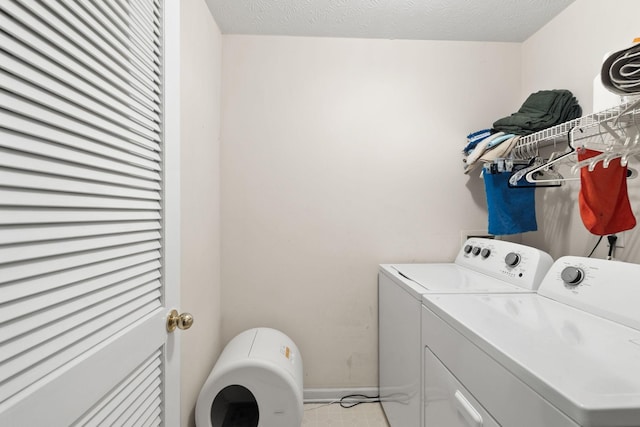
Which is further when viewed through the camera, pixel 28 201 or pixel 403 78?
pixel 403 78

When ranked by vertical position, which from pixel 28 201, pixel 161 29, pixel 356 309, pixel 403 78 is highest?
pixel 403 78

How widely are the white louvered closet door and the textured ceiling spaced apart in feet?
3.25

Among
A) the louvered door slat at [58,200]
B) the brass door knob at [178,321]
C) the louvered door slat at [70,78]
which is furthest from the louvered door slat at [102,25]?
the brass door knob at [178,321]

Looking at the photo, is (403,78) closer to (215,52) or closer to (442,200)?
(442,200)

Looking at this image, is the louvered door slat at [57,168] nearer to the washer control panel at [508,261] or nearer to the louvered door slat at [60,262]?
the louvered door slat at [60,262]

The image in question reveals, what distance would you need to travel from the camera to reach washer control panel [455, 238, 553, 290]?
127cm

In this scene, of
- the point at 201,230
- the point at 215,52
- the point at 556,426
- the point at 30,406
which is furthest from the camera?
the point at 215,52

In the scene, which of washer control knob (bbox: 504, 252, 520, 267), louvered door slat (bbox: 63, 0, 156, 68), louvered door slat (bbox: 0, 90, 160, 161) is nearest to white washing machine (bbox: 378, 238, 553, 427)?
washer control knob (bbox: 504, 252, 520, 267)

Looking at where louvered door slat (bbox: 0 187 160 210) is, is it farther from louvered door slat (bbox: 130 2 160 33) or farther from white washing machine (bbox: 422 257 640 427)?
white washing machine (bbox: 422 257 640 427)

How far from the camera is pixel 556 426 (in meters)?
0.56

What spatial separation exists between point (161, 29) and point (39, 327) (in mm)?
783

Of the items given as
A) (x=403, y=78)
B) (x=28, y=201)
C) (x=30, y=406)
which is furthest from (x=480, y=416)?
(x=403, y=78)

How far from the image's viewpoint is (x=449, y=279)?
1.47 metres

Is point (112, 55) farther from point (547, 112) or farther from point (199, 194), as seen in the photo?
point (547, 112)
